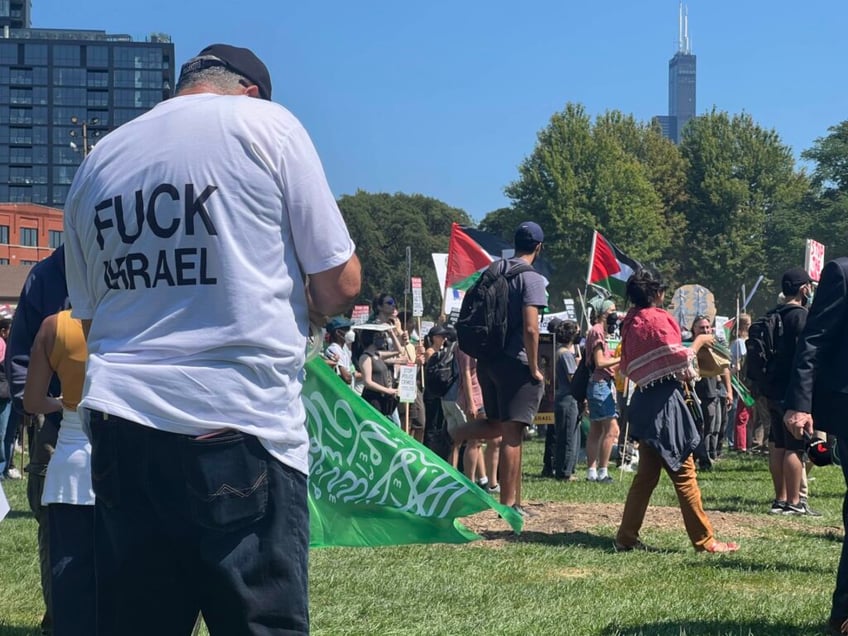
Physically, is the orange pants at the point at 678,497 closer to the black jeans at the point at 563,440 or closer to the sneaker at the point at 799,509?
the sneaker at the point at 799,509

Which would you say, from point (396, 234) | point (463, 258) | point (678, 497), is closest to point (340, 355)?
point (463, 258)

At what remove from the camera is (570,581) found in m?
6.91

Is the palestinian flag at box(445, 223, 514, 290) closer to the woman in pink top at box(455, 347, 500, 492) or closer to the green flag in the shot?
the woman in pink top at box(455, 347, 500, 492)

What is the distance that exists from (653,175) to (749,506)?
212 feet

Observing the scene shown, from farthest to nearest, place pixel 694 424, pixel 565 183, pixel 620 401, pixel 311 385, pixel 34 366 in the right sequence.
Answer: pixel 565 183
pixel 620 401
pixel 694 424
pixel 311 385
pixel 34 366

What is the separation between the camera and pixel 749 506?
36.4 feet

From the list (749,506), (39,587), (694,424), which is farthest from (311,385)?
(749,506)

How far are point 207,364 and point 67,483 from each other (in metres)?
2.21

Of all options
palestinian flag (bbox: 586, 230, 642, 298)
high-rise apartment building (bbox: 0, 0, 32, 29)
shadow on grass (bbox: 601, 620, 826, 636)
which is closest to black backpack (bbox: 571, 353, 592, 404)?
palestinian flag (bbox: 586, 230, 642, 298)

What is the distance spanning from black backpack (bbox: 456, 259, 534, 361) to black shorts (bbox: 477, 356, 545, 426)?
0.11m

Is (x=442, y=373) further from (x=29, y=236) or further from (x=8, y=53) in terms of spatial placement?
(x=8, y=53)

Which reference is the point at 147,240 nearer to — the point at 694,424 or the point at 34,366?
the point at 34,366

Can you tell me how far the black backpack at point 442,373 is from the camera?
1312 cm

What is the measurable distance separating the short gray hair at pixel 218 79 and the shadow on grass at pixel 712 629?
3488mm
